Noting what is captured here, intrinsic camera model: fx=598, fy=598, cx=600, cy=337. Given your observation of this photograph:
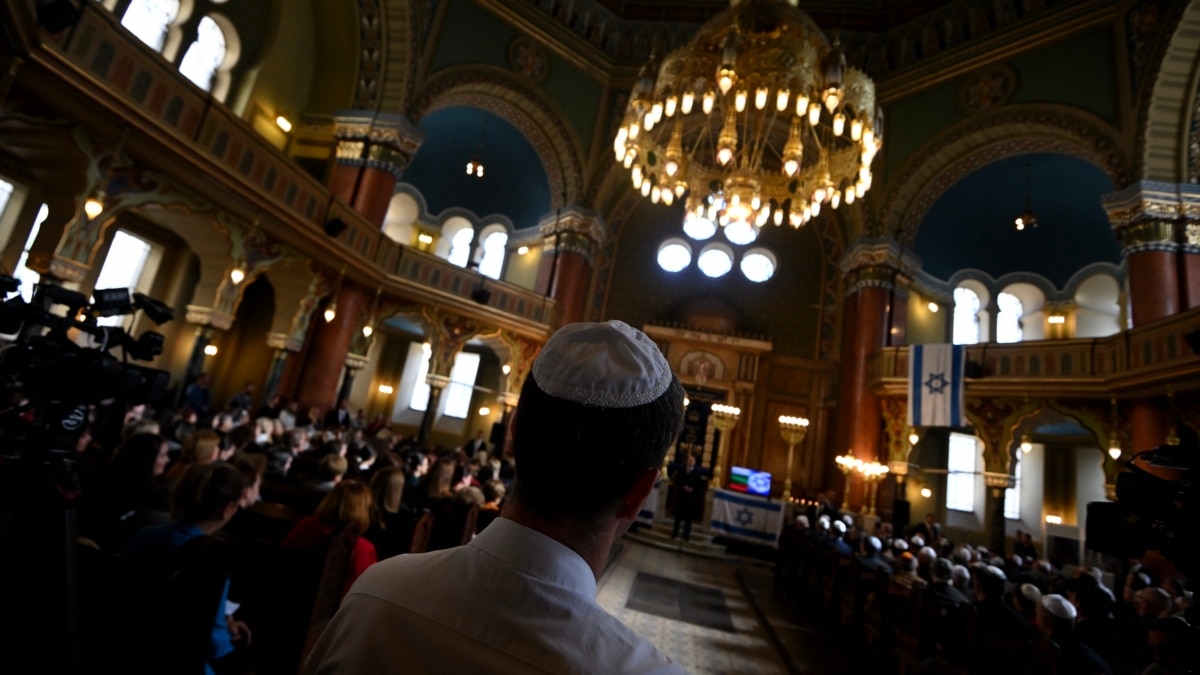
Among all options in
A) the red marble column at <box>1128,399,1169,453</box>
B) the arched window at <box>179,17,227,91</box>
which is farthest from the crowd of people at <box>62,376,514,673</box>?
the red marble column at <box>1128,399,1169,453</box>

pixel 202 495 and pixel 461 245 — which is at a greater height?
pixel 461 245

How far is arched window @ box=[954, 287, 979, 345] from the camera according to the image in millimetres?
18469

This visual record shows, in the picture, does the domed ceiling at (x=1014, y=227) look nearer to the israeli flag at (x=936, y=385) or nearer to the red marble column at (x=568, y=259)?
the israeli flag at (x=936, y=385)

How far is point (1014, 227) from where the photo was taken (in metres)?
17.6

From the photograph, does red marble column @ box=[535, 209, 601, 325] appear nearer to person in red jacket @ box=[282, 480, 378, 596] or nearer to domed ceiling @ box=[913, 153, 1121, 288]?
domed ceiling @ box=[913, 153, 1121, 288]

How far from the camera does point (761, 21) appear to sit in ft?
28.3

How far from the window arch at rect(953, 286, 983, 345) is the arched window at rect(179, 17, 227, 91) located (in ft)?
67.1

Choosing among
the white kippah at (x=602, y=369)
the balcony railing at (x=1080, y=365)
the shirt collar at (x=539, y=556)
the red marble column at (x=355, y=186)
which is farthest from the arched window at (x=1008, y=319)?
the shirt collar at (x=539, y=556)

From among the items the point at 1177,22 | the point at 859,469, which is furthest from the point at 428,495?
the point at 1177,22

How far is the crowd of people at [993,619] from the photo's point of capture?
3436 millimetres

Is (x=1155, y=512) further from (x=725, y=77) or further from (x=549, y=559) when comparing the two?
(x=725, y=77)

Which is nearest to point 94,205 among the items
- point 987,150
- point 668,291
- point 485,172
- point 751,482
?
point 485,172

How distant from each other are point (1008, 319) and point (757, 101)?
48.6 ft

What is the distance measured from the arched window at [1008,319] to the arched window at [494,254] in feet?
51.9
